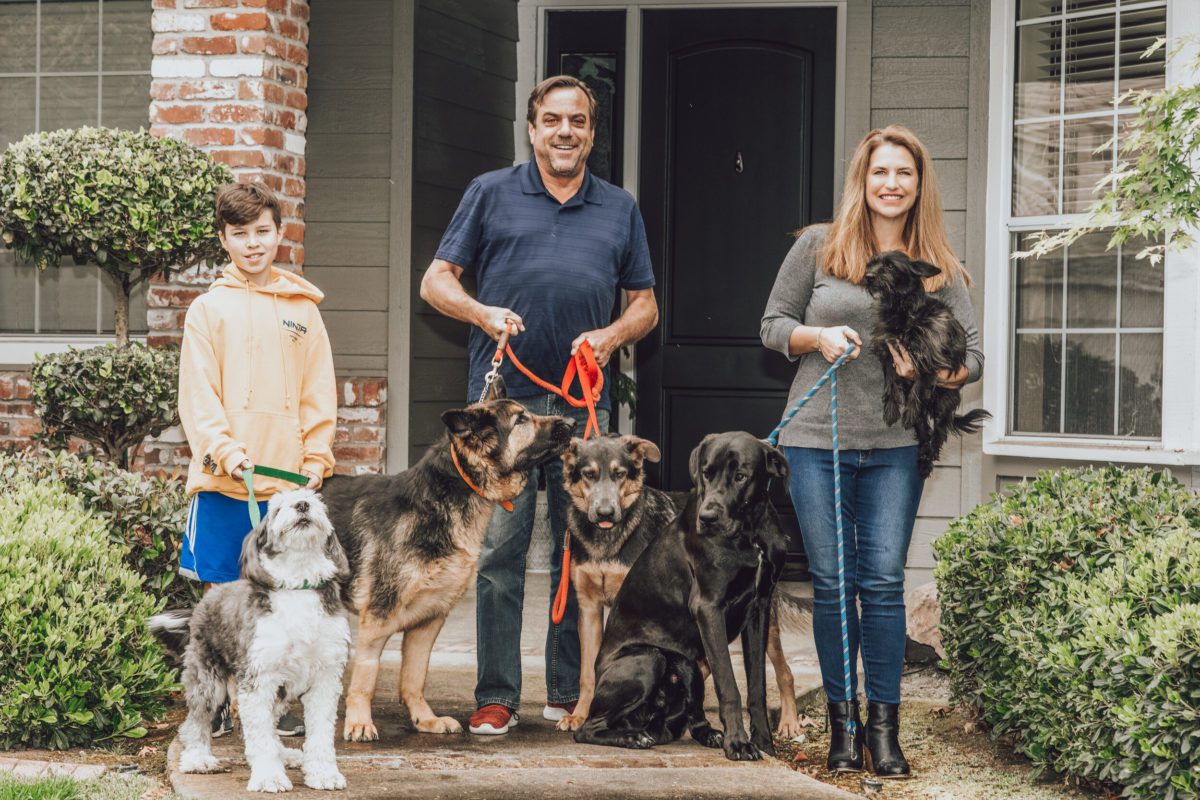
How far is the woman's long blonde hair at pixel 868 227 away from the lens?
422 cm

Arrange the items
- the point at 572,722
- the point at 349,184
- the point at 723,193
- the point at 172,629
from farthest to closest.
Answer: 1. the point at 723,193
2. the point at 349,184
3. the point at 572,722
4. the point at 172,629

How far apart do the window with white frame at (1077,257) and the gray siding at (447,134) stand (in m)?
2.98

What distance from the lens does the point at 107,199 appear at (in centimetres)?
547

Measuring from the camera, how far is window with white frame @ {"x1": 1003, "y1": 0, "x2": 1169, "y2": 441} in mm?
6316

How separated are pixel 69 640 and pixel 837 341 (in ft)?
8.90

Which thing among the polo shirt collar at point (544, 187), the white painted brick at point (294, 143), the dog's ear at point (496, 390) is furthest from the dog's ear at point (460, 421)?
the white painted brick at point (294, 143)

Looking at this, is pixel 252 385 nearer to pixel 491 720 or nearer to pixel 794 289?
pixel 491 720

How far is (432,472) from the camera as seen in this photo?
459cm

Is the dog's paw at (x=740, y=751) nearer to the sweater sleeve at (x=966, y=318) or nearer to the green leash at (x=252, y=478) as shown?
the sweater sleeve at (x=966, y=318)

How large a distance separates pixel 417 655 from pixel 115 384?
195cm

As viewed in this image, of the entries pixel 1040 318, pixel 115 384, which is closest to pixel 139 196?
pixel 115 384

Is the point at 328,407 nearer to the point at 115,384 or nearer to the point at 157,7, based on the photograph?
the point at 115,384

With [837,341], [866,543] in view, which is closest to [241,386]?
[837,341]

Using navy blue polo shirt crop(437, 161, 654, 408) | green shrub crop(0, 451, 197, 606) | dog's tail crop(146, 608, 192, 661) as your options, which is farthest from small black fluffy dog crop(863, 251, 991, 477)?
green shrub crop(0, 451, 197, 606)
